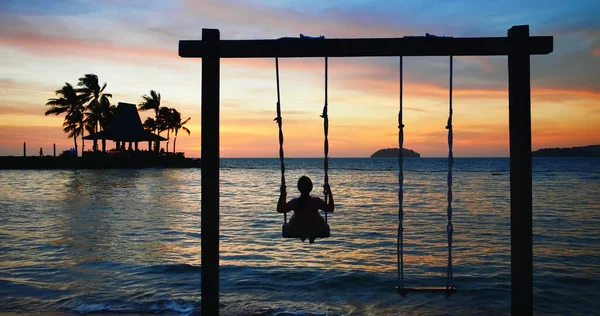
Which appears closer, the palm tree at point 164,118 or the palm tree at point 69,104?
the palm tree at point 69,104

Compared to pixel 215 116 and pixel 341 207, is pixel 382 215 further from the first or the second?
pixel 215 116

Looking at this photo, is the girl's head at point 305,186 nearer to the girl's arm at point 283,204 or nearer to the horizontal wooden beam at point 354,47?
the girl's arm at point 283,204

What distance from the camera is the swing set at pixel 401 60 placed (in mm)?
3891

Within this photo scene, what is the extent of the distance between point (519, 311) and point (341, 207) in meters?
15.4

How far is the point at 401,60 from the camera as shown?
4.04 meters

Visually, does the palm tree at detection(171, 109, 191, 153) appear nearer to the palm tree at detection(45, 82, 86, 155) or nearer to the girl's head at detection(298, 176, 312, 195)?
the palm tree at detection(45, 82, 86, 155)

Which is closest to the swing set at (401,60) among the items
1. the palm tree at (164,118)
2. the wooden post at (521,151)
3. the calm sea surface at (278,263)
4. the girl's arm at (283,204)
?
the wooden post at (521,151)

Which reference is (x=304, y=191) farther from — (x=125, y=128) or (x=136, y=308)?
(x=125, y=128)

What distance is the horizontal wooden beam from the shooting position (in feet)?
13.0

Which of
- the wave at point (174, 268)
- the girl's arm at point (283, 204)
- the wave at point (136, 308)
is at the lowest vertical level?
the wave at point (174, 268)

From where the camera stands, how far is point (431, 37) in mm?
4004

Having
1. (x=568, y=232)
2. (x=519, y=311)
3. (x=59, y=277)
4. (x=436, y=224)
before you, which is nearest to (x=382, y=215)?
(x=436, y=224)

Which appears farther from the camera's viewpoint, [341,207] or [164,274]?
[341,207]

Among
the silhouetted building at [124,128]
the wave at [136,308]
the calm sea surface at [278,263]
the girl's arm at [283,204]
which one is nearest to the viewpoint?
the girl's arm at [283,204]
